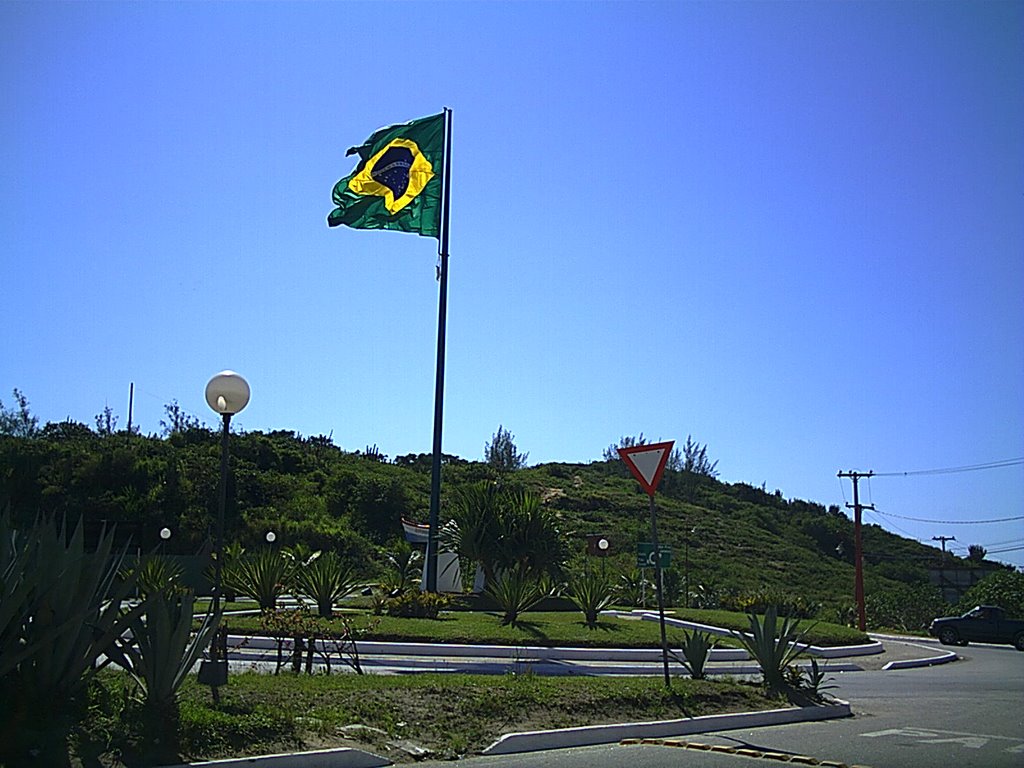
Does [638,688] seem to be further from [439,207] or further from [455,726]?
[439,207]

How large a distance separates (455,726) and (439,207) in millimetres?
17664

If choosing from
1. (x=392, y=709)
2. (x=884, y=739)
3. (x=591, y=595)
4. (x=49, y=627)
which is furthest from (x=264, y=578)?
(x=884, y=739)

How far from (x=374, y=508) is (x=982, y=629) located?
99.0 ft

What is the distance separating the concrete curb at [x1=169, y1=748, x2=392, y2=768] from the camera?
298 inches

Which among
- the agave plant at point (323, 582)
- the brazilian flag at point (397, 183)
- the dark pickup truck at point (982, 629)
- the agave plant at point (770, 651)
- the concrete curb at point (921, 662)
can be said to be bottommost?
the concrete curb at point (921, 662)

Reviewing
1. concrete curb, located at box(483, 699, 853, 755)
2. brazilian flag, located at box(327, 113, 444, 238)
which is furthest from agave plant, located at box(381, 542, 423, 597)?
concrete curb, located at box(483, 699, 853, 755)

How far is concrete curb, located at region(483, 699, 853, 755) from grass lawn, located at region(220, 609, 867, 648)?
4554mm

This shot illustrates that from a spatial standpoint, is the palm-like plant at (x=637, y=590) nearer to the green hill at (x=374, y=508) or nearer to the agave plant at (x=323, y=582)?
the green hill at (x=374, y=508)

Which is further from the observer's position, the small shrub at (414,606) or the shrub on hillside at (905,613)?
the shrub on hillside at (905,613)

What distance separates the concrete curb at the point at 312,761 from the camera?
7.56 meters

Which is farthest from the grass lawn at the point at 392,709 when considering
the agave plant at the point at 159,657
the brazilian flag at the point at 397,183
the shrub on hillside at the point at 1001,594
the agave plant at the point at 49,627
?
the shrub on hillside at the point at 1001,594

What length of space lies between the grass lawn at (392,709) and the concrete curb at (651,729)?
24 cm

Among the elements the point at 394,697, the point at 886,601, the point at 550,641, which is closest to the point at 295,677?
the point at 394,697

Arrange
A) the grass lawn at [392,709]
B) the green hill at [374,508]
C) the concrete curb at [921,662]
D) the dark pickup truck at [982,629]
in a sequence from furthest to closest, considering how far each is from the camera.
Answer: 1. the green hill at [374,508]
2. the dark pickup truck at [982,629]
3. the concrete curb at [921,662]
4. the grass lawn at [392,709]
